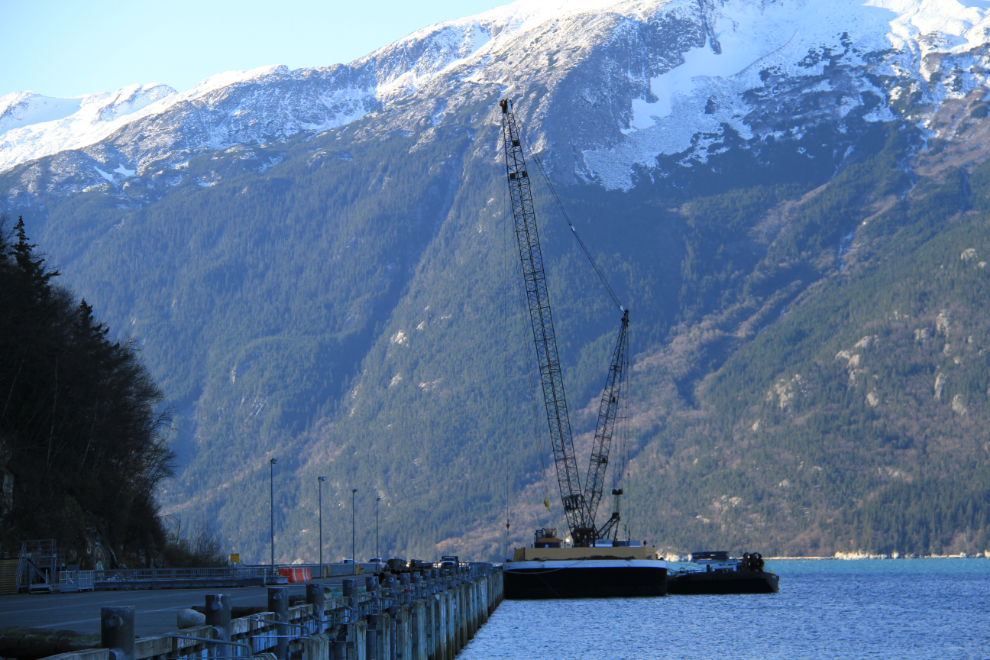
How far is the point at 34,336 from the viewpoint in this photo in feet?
302

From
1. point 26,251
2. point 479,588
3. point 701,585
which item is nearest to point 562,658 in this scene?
point 479,588

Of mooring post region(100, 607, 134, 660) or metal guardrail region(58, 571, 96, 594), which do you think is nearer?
mooring post region(100, 607, 134, 660)

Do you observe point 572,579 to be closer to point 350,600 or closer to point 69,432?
point 69,432

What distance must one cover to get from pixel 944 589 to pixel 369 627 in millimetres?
166620

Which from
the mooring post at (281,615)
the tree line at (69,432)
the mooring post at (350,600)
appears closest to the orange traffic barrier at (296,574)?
the tree line at (69,432)

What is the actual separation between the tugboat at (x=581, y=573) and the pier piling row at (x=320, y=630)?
229 ft

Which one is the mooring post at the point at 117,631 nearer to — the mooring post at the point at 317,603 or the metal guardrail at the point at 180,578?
the mooring post at the point at 317,603

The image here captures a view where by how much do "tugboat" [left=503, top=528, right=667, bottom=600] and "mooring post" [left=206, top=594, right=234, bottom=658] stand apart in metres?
112

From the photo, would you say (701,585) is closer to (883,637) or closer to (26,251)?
(883,637)

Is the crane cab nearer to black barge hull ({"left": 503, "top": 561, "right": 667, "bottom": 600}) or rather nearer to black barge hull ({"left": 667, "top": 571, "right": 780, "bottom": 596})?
black barge hull ({"left": 503, "top": 561, "right": 667, "bottom": 600})

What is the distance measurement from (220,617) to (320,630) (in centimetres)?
768

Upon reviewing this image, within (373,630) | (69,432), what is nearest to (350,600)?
(373,630)

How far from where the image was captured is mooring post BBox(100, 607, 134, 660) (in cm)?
2006

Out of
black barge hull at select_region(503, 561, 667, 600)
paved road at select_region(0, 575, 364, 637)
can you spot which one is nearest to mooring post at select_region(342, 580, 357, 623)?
paved road at select_region(0, 575, 364, 637)
